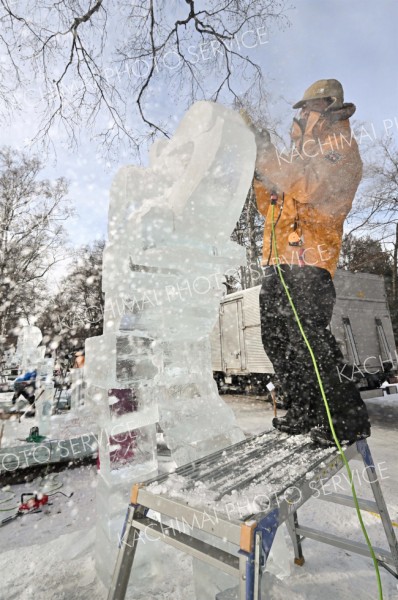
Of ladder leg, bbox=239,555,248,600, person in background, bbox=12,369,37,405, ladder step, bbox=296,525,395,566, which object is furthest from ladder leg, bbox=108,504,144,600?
person in background, bbox=12,369,37,405

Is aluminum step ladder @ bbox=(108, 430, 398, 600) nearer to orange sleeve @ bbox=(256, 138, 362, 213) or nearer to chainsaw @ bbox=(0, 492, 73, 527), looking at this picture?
orange sleeve @ bbox=(256, 138, 362, 213)

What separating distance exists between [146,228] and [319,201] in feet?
3.82

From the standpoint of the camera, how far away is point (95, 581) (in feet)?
5.81

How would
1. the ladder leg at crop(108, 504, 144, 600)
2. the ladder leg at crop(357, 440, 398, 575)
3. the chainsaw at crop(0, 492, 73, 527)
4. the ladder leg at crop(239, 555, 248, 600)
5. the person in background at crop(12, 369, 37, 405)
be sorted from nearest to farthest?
the ladder leg at crop(239, 555, 248, 600)
the ladder leg at crop(108, 504, 144, 600)
the ladder leg at crop(357, 440, 398, 575)
the chainsaw at crop(0, 492, 73, 527)
the person in background at crop(12, 369, 37, 405)

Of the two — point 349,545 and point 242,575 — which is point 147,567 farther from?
point 242,575

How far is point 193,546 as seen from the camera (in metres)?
1.01

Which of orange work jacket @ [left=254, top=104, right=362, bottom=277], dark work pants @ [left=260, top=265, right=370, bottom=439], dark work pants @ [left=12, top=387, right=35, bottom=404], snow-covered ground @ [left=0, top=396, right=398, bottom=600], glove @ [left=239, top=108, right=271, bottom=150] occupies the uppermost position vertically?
glove @ [left=239, top=108, right=271, bottom=150]

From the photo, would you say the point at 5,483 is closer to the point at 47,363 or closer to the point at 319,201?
the point at 319,201

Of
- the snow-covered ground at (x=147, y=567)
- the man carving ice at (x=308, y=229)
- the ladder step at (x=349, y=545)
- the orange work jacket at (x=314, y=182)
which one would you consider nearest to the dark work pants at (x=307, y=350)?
the man carving ice at (x=308, y=229)

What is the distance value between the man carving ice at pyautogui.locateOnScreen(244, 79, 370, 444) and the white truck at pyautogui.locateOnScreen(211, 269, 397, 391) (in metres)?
2.99

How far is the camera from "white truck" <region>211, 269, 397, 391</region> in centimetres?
602

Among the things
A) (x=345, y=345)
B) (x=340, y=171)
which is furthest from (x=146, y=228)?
(x=345, y=345)

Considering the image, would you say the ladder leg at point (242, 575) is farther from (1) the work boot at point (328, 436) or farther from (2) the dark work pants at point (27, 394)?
(2) the dark work pants at point (27, 394)

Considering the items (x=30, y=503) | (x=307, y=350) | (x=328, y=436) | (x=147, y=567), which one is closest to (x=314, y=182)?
(x=307, y=350)
